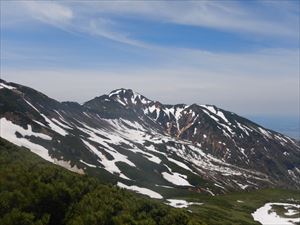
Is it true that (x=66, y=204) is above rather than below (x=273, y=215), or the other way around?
above

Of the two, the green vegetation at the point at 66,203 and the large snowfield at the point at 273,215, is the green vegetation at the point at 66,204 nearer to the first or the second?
the green vegetation at the point at 66,203

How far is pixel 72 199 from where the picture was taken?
45594 millimetres

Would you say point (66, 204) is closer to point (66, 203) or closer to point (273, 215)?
point (66, 203)

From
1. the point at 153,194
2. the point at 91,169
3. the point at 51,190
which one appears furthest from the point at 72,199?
the point at 91,169

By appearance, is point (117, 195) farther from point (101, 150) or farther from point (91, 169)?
point (101, 150)

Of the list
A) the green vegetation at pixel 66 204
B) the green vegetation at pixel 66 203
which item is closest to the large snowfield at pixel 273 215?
the green vegetation at pixel 66 203

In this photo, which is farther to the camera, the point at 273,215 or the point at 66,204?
the point at 273,215

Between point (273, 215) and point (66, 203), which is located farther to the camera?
point (273, 215)

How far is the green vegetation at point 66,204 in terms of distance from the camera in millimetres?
40625

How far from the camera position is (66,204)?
147ft

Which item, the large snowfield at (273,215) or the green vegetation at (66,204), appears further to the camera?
the large snowfield at (273,215)

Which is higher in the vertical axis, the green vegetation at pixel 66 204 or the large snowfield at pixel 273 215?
the green vegetation at pixel 66 204

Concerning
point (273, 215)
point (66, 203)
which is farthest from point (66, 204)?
point (273, 215)

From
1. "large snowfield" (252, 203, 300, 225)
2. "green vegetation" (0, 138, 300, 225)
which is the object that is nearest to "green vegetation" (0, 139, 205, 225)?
"green vegetation" (0, 138, 300, 225)
